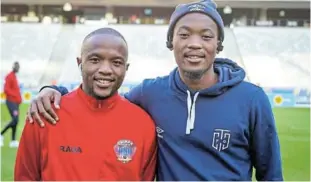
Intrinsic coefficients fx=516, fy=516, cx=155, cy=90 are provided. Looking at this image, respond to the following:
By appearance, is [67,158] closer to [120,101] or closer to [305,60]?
[120,101]

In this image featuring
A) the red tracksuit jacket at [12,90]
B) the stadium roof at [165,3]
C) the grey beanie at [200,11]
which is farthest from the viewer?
the stadium roof at [165,3]

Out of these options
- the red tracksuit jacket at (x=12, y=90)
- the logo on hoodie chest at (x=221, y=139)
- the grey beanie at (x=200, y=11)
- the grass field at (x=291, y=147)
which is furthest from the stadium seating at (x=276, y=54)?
the logo on hoodie chest at (x=221, y=139)

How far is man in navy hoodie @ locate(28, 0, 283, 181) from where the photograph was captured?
87.1 inches

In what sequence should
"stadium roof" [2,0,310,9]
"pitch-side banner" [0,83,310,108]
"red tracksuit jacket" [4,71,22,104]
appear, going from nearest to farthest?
"red tracksuit jacket" [4,71,22,104]
"pitch-side banner" [0,83,310,108]
"stadium roof" [2,0,310,9]

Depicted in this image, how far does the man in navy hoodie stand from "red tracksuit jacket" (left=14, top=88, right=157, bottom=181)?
0.23 ft

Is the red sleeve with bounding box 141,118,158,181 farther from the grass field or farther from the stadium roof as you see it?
the stadium roof

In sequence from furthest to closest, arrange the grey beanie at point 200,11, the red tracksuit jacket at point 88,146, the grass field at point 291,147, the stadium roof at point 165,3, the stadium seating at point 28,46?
1. the stadium roof at point 165,3
2. the stadium seating at point 28,46
3. the grass field at point 291,147
4. the grey beanie at point 200,11
5. the red tracksuit jacket at point 88,146

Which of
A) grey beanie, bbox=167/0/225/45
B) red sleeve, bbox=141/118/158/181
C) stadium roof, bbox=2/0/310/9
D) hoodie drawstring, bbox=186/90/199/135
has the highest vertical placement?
stadium roof, bbox=2/0/310/9

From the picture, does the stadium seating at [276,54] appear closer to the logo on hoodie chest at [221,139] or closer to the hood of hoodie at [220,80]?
the hood of hoodie at [220,80]

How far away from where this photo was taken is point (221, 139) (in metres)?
2.21

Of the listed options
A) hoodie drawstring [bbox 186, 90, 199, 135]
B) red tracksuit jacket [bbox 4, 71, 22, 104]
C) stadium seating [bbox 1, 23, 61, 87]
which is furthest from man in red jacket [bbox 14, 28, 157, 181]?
stadium seating [bbox 1, 23, 61, 87]

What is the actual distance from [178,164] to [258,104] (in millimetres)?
432

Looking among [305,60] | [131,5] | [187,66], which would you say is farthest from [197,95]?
[131,5]

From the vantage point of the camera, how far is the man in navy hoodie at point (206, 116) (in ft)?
7.26
